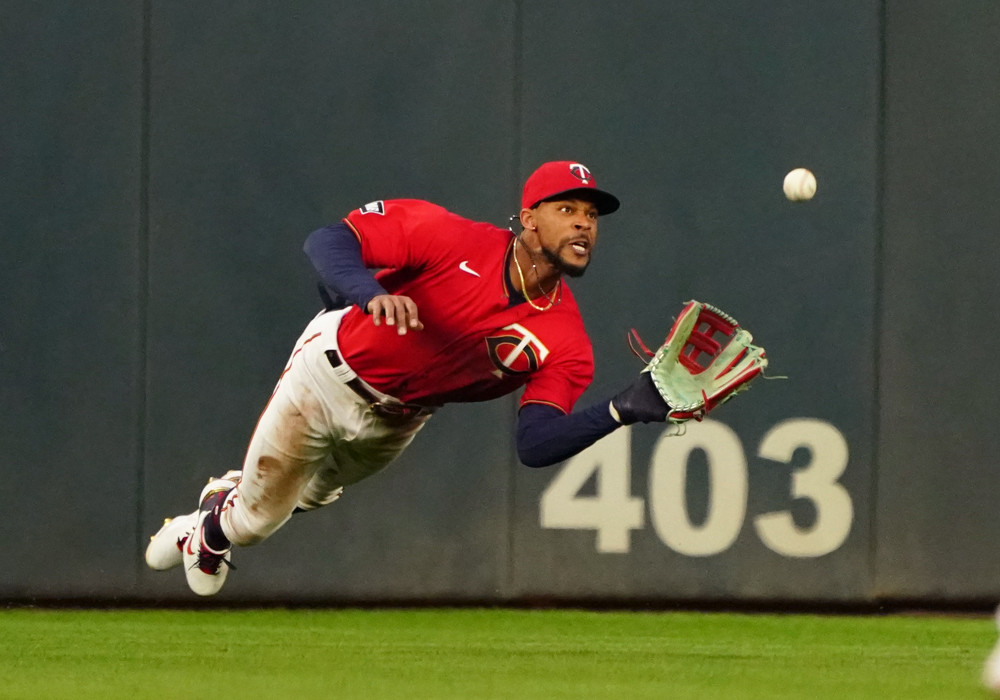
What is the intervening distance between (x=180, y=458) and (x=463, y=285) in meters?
2.59

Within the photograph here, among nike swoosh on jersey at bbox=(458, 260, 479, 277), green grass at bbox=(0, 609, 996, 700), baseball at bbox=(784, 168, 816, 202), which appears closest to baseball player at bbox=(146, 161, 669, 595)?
nike swoosh on jersey at bbox=(458, 260, 479, 277)

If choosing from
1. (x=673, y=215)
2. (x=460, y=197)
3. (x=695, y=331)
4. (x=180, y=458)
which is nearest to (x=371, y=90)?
(x=460, y=197)

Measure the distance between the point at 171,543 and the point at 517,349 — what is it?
6.25 ft

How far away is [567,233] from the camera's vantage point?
4.83 metres

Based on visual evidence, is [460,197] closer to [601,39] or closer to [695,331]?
[601,39]

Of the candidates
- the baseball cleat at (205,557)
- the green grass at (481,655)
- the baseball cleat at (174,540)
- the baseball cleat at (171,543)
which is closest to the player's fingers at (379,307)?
the green grass at (481,655)

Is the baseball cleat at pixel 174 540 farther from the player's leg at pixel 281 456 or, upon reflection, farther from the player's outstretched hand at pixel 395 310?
the player's outstretched hand at pixel 395 310

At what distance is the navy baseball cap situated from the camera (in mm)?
4836

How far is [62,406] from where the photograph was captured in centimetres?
698

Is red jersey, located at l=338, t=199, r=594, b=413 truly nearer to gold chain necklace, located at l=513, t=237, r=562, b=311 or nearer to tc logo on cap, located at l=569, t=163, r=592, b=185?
gold chain necklace, located at l=513, t=237, r=562, b=311

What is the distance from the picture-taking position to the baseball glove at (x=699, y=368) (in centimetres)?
440

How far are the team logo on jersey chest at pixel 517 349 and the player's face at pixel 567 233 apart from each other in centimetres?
26

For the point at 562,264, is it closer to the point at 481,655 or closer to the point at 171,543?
the point at 481,655

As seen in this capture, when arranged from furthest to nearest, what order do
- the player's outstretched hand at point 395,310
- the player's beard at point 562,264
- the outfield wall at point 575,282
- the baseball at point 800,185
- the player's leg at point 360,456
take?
the outfield wall at point 575,282
the baseball at point 800,185
the player's leg at point 360,456
the player's beard at point 562,264
the player's outstretched hand at point 395,310
